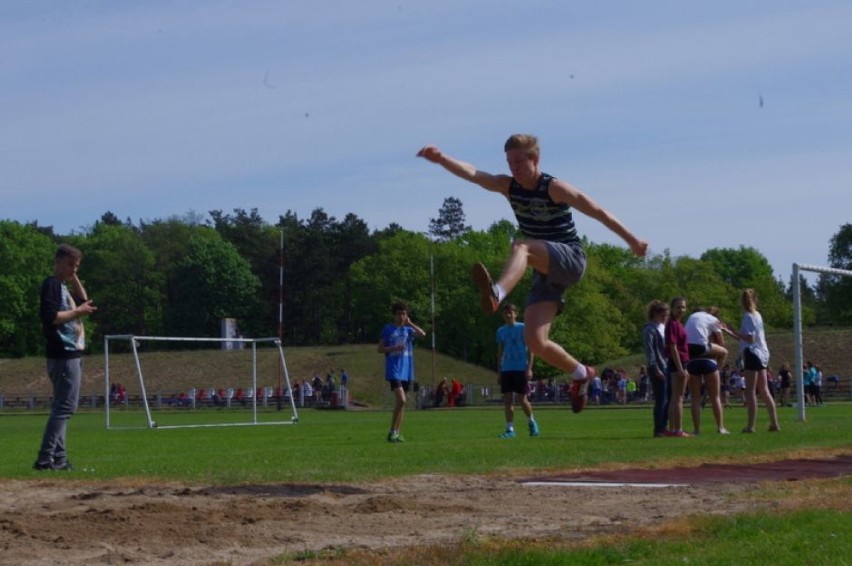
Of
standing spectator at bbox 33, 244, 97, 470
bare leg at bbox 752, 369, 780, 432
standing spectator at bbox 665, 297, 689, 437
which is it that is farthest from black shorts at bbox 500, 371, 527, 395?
standing spectator at bbox 33, 244, 97, 470

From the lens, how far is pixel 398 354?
18.0 meters

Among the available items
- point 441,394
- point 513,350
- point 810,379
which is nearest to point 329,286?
point 441,394

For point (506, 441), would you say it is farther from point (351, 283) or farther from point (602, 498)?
point (351, 283)

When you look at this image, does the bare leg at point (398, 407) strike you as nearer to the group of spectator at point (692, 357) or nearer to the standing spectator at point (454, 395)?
the group of spectator at point (692, 357)

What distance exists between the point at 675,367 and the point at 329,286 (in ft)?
366

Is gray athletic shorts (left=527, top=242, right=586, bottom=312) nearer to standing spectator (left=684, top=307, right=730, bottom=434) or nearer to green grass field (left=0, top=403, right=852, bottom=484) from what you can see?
green grass field (left=0, top=403, right=852, bottom=484)

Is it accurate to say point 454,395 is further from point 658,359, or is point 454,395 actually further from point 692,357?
point 658,359

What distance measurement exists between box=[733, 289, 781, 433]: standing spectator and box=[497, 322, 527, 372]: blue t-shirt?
2.99 metres

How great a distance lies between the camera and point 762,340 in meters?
18.4

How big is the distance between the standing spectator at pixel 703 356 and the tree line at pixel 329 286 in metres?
83.9

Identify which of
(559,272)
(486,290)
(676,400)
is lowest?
(676,400)

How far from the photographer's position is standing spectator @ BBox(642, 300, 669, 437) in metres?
17.7

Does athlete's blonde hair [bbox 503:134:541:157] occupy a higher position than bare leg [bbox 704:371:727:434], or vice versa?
athlete's blonde hair [bbox 503:134:541:157]

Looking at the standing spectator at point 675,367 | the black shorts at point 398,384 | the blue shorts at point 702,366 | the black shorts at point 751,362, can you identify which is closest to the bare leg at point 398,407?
the black shorts at point 398,384
